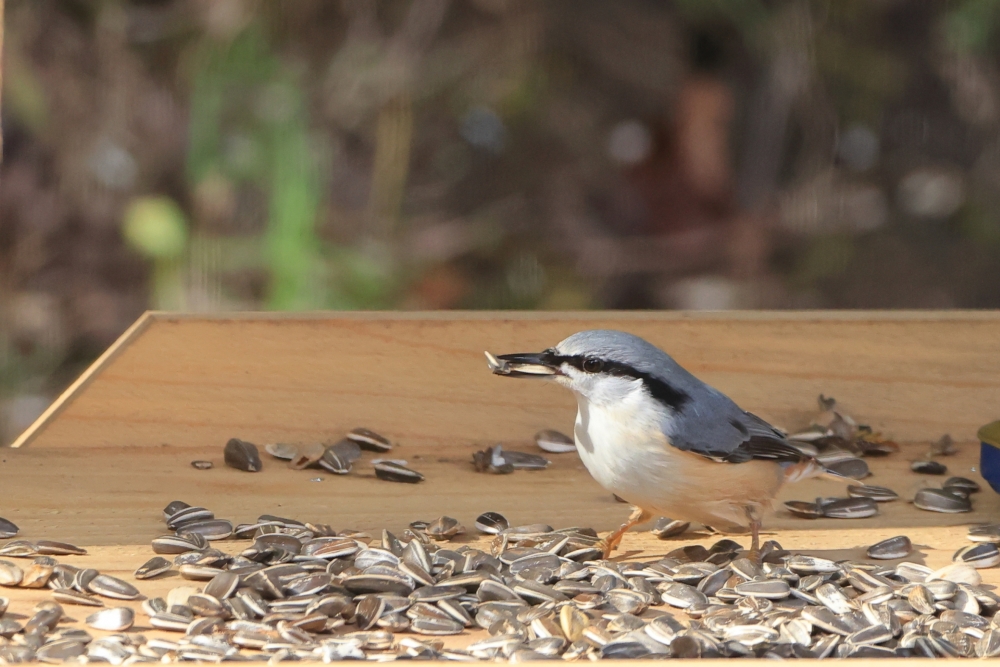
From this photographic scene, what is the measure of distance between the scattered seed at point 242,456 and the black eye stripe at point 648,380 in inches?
27.9

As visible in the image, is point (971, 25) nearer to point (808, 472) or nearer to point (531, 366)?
point (808, 472)

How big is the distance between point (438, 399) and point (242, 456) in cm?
44

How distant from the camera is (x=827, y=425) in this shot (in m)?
2.55

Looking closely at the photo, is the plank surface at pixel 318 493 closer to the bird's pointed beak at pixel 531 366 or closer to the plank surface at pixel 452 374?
the plank surface at pixel 452 374

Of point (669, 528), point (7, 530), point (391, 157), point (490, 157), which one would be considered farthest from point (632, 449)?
point (490, 157)

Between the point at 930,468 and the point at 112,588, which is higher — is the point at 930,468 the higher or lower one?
the higher one

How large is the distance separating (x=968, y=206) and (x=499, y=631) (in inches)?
164

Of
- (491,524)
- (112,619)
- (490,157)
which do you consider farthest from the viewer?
(490,157)

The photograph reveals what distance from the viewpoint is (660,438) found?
1.96 metres

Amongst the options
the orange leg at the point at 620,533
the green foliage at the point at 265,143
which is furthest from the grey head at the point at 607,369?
the green foliage at the point at 265,143

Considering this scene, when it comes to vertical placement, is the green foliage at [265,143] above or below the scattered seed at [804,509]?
above

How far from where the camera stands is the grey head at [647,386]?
6.53ft

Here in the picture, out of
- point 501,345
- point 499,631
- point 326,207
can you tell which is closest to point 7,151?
point 326,207

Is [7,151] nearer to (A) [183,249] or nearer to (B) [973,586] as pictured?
(A) [183,249]
